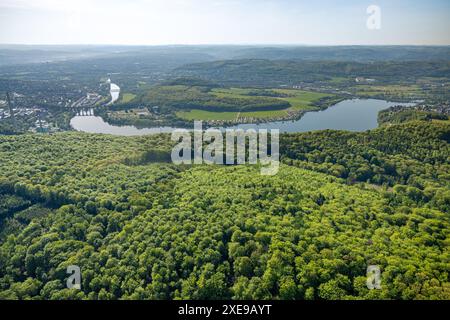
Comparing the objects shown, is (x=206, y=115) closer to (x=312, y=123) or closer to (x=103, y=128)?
(x=103, y=128)

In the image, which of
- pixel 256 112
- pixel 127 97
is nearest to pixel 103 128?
Result: pixel 127 97

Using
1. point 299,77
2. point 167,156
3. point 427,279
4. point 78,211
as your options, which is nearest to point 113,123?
point 167,156

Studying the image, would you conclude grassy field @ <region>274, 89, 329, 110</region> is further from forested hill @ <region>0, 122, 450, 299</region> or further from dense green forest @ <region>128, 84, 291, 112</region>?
forested hill @ <region>0, 122, 450, 299</region>

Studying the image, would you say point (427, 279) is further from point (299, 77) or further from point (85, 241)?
point (299, 77)

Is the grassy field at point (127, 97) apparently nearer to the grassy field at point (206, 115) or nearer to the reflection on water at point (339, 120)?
the grassy field at point (206, 115)

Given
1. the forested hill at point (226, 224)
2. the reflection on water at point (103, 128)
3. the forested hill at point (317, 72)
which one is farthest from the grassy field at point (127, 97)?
the forested hill at point (226, 224)

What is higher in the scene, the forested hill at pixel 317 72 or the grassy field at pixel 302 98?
the forested hill at pixel 317 72
